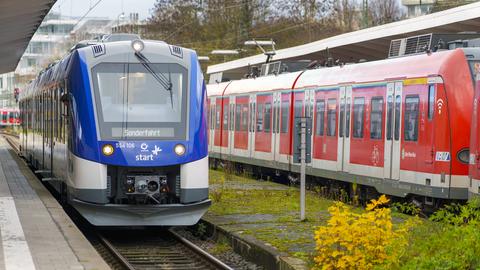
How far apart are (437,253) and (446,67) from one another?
23.8 ft

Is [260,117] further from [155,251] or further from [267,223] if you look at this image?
[155,251]

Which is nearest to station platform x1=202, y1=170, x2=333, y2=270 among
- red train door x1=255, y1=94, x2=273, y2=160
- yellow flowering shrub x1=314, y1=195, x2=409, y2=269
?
yellow flowering shrub x1=314, y1=195, x2=409, y2=269

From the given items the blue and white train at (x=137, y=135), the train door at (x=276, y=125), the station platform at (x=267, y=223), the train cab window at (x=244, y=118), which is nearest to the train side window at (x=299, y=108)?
the train door at (x=276, y=125)

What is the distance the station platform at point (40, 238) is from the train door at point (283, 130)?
7059 millimetres

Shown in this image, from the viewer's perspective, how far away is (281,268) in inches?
444

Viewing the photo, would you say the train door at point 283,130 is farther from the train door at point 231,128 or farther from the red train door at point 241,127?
the train door at point 231,128

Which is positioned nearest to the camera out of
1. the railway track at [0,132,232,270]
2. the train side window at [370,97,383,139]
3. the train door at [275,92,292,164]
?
the railway track at [0,132,232,270]

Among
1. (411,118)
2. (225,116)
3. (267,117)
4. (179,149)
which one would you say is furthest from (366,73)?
(225,116)

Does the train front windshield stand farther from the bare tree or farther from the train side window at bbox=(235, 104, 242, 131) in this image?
the bare tree

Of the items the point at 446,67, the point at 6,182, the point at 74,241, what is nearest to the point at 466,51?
the point at 446,67

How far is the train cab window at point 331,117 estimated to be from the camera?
19.8 metres

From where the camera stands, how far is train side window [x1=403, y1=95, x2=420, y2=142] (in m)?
15.7

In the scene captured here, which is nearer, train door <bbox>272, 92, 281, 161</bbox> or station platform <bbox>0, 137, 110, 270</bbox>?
station platform <bbox>0, 137, 110, 270</bbox>

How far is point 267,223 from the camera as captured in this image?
1487 cm
